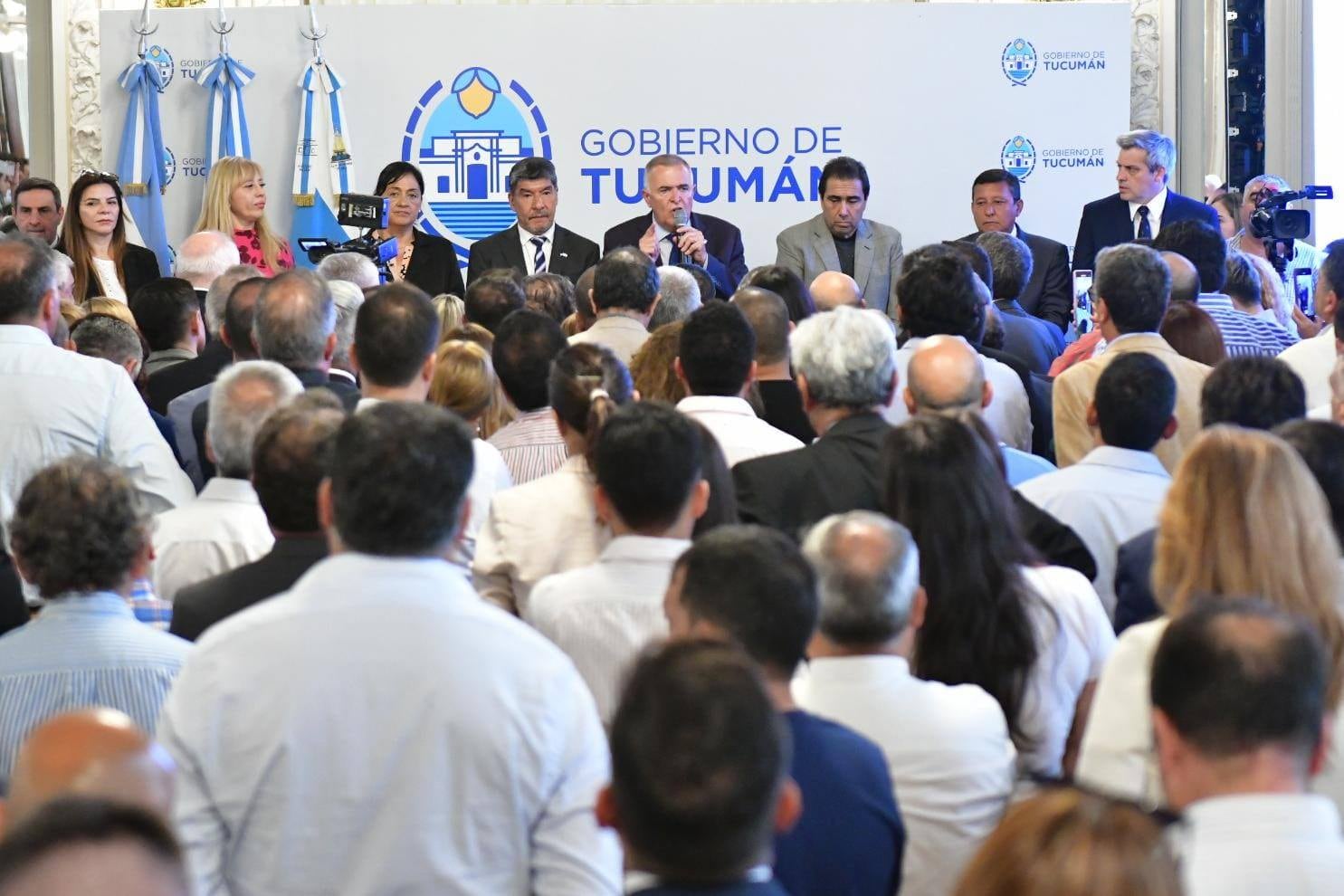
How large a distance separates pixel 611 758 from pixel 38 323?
3432 millimetres

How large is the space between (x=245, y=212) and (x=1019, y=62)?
13.7ft

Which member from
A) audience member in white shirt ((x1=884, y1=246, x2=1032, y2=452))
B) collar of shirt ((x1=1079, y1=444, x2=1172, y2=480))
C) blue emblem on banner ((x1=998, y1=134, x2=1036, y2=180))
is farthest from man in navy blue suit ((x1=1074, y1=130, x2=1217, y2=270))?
collar of shirt ((x1=1079, y1=444, x2=1172, y2=480))

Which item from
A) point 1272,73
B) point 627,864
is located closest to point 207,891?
point 627,864

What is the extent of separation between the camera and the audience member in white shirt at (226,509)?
390cm

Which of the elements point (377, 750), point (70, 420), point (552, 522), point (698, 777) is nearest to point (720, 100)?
point (70, 420)

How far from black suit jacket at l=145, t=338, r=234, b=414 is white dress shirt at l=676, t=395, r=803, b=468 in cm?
172

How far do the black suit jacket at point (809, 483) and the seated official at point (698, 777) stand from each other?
2.25 metres

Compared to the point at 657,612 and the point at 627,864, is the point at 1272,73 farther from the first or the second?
the point at 627,864

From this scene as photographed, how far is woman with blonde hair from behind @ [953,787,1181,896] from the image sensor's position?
1478 millimetres

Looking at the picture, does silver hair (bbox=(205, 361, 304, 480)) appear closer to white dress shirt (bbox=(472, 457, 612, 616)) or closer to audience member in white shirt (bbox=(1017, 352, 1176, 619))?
white dress shirt (bbox=(472, 457, 612, 616))

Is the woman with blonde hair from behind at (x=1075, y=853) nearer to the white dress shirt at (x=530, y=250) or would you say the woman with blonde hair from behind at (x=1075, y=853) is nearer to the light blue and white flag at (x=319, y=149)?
the white dress shirt at (x=530, y=250)

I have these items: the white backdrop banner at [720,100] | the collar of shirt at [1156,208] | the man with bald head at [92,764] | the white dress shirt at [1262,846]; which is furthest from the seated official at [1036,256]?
the man with bald head at [92,764]

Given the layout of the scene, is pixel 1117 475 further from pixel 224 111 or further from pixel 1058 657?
pixel 224 111

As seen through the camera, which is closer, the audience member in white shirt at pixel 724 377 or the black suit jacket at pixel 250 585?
the black suit jacket at pixel 250 585
